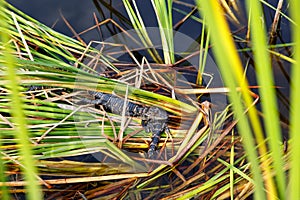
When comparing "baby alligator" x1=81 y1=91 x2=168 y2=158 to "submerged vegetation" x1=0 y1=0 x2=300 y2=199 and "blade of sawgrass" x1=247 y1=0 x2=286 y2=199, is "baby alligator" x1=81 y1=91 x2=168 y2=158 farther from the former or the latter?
"blade of sawgrass" x1=247 y1=0 x2=286 y2=199

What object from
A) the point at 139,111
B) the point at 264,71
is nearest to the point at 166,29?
the point at 139,111

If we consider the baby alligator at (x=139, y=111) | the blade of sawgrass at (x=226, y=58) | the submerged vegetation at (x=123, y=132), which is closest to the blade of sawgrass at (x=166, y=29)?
the submerged vegetation at (x=123, y=132)

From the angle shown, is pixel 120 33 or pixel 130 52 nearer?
pixel 130 52

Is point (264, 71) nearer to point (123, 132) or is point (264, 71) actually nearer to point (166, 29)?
point (123, 132)

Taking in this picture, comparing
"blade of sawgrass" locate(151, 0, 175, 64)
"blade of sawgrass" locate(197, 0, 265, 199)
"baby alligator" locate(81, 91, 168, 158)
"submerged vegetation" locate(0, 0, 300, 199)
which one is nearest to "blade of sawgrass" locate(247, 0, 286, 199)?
"blade of sawgrass" locate(197, 0, 265, 199)

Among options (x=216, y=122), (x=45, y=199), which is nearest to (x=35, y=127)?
(x=45, y=199)

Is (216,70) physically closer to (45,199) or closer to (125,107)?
(125,107)
